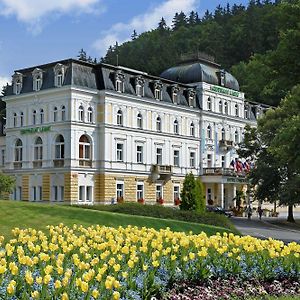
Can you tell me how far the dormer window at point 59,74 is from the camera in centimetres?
5825

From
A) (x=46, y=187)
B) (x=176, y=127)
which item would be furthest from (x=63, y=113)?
(x=176, y=127)

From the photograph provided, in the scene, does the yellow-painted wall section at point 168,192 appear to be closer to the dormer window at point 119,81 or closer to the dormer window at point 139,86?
the dormer window at point 139,86

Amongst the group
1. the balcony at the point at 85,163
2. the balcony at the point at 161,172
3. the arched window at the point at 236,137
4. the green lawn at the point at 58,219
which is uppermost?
the arched window at the point at 236,137

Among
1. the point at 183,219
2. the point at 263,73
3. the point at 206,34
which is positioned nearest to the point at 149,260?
the point at 263,73

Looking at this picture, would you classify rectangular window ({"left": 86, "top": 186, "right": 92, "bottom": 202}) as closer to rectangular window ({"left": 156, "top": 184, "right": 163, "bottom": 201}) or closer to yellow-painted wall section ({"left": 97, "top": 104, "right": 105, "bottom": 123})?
yellow-painted wall section ({"left": 97, "top": 104, "right": 105, "bottom": 123})

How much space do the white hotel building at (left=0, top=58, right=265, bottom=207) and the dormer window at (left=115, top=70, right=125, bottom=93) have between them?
102mm

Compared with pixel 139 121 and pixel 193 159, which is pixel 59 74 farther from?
pixel 193 159

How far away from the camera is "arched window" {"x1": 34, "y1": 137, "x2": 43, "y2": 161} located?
201 ft

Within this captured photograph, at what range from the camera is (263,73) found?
81.2ft

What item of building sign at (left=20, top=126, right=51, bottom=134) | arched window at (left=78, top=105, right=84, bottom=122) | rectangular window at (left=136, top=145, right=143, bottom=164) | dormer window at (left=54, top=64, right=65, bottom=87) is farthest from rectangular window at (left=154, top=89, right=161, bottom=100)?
building sign at (left=20, top=126, right=51, bottom=134)

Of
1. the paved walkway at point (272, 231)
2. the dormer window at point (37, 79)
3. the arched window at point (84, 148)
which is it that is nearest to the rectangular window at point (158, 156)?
the arched window at point (84, 148)

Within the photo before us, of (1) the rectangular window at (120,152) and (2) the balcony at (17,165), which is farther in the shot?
(2) the balcony at (17,165)

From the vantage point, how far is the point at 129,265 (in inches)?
365

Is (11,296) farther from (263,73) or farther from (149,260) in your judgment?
(263,73)
